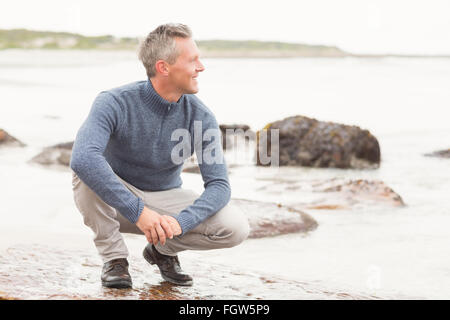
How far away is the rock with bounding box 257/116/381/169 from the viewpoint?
9203 mm

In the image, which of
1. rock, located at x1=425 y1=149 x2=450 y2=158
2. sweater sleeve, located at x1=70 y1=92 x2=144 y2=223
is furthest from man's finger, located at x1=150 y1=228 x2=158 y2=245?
rock, located at x1=425 y1=149 x2=450 y2=158

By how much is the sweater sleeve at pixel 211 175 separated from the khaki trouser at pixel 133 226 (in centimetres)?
8

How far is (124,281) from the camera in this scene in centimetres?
346

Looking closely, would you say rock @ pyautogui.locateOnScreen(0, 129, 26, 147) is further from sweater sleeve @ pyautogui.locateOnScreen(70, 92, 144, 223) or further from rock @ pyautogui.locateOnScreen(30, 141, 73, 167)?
sweater sleeve @ pyautogui.locateOnScreen(70, 92, 144, 223)

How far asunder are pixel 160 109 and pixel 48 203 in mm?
3365

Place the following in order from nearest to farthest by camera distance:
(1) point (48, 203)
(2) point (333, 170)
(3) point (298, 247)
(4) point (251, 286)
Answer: (4) point (251, 286), (3) point (298, 247), (1) point (48, 203), (2) point (333, 170)

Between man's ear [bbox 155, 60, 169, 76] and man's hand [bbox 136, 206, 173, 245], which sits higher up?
man's ear [bbox 155, 60, 169, 76]

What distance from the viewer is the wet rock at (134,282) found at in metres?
3.32

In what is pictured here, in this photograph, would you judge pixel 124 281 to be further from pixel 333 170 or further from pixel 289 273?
pixel 333 170

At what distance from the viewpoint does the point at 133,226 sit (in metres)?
3.69

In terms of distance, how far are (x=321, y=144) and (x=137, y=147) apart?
19.7 ft

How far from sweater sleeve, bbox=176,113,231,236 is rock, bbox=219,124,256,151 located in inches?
300

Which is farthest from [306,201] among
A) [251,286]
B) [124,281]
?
[124,281]

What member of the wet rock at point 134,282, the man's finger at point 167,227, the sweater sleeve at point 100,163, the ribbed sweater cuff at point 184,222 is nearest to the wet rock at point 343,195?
the wet rock at point 134,282
